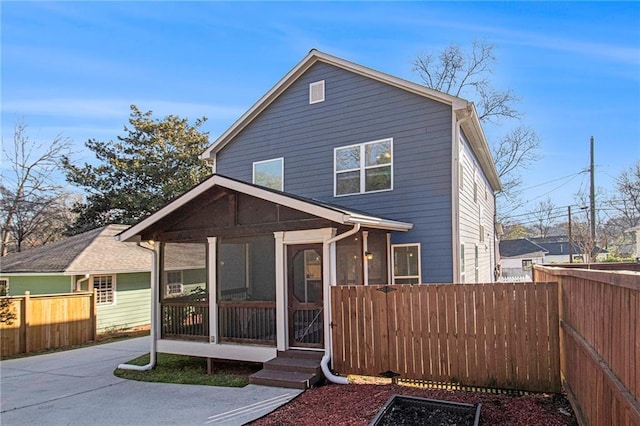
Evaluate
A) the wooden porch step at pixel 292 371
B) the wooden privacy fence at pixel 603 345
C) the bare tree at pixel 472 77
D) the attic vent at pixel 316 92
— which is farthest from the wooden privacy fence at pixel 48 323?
the bare tree at pixel 472 77

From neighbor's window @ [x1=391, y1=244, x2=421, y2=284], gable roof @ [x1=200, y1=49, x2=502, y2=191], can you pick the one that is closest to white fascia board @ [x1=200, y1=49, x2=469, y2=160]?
gable roof @ [x1=200, y1=49, x2=502, y2=191]

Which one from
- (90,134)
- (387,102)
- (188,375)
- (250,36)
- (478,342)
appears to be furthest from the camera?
(90,134)

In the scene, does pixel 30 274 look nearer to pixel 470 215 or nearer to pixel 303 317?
pixel 303 317

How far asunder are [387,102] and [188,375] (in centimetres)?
732

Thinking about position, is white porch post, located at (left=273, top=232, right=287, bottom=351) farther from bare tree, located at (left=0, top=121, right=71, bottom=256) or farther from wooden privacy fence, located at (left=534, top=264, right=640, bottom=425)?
bare tree, located at (left=0, top=121, right=71, bottom=256)

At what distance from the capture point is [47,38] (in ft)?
33.0

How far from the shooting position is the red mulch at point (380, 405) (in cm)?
446

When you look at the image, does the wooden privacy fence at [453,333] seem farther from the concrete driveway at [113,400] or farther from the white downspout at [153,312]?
the white downspout at [153,312]

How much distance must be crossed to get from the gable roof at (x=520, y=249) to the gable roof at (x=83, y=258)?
41369 millimetres

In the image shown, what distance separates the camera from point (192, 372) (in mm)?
7770

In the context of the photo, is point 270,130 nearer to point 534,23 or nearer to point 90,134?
point 534,23

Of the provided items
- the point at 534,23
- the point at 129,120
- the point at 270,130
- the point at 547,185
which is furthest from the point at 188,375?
the point at 547,185

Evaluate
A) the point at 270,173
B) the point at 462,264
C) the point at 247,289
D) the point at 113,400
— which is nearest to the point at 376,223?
the point at 462,264

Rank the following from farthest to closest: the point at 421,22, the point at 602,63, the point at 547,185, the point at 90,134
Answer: the point at 547,185 → the point at 90,134 → the point at 602,63 → the point at 421,22
